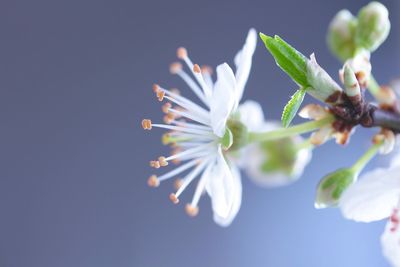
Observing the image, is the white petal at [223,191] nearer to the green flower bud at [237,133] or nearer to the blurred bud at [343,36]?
the green flower bud at [237,133]

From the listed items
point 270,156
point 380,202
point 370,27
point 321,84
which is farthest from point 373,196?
point 270,156

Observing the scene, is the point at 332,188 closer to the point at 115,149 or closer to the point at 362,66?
the point at 362,66

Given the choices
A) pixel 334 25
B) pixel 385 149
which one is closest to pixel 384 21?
pixel 334 25

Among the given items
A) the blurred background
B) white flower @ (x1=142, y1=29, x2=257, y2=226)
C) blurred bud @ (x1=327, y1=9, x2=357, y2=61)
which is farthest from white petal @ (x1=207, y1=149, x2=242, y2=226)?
the blurred background

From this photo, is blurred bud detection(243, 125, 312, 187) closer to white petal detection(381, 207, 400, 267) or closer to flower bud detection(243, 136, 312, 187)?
flower bud detection(243, 136, 312, 187)

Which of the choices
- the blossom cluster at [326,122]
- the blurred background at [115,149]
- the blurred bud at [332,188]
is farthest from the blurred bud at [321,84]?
the blurred background at [115,149]
